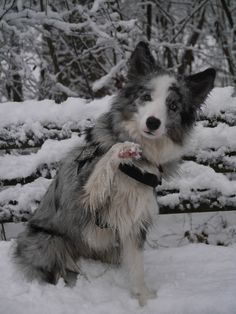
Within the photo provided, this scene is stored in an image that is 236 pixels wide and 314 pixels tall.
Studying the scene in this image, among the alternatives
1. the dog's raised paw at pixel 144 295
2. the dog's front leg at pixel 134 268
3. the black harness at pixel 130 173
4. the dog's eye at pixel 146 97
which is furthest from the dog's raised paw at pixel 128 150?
the dog's raised paw at pixel 144 295

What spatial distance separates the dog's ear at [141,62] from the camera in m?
2.75

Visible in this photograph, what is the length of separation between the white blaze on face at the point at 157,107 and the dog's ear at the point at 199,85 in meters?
0.17

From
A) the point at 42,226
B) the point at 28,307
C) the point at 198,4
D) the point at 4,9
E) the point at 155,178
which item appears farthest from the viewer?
the point at 198,4

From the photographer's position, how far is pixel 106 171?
103 inches

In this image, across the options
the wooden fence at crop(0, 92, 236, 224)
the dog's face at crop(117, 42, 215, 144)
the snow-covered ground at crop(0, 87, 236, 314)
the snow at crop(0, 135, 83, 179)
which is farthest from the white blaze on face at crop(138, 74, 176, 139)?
the snow at crop(0, 135, 83, 179)

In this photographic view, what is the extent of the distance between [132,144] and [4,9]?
299cm

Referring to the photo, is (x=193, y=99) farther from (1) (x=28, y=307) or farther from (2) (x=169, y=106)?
(1) (x=28, y=307)

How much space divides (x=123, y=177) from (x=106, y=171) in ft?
0.50

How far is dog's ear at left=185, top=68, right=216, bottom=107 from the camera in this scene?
2.78 m

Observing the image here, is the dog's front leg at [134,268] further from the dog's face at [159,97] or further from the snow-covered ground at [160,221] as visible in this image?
the dog's face at [159,97]

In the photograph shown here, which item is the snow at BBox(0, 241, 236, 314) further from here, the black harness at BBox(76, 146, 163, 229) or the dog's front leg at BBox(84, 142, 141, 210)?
the dog's front leg at BBox(84, 142, 141, 210)

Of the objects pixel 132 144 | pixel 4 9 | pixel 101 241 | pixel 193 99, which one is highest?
pixel 4 9

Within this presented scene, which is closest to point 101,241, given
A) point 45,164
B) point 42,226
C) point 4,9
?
point 42,226

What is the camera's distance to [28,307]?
8.36 ft
